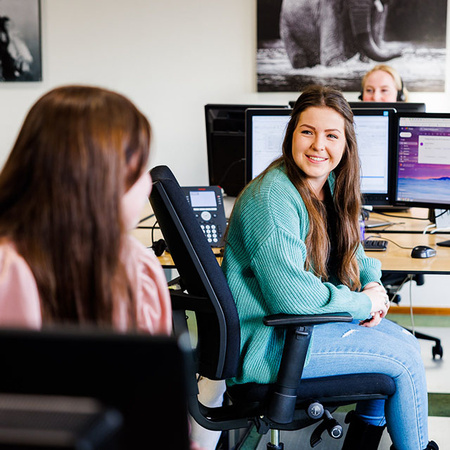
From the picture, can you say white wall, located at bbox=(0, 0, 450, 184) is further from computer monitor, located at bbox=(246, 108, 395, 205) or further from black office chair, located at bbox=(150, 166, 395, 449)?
black office chair, located at bbox=(150, 166, 395, 449)

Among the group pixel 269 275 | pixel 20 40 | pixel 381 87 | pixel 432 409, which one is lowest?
pixel 432 409

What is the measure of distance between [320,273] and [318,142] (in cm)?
37

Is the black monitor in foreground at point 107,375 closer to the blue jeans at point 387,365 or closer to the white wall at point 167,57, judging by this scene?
the blue jeans at point 387,365

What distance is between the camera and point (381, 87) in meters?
3.82

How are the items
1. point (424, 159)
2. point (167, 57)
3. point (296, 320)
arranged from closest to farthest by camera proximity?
point (296, 320)
point (424, 159)
point (167, 57)

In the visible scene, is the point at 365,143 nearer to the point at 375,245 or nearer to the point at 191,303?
the point at 375,245

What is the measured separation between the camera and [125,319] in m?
0.94

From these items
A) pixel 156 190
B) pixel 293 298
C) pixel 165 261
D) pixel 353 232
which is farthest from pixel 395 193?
pixel 156 190

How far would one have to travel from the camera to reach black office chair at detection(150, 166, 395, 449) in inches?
64.5

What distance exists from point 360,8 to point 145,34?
Answer: 1363 millimetres

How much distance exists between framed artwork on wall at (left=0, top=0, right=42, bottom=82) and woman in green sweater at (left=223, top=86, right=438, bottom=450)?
9.73 ft

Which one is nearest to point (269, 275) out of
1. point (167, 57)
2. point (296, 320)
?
point (296, 320)

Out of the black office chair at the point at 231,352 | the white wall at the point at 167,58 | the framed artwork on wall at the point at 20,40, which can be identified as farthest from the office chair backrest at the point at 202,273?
the framed artwork on wall at the point at 20,40

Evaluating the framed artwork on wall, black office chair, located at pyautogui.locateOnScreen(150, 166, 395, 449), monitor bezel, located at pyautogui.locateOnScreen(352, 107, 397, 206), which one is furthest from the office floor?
the framed artwork on wall
